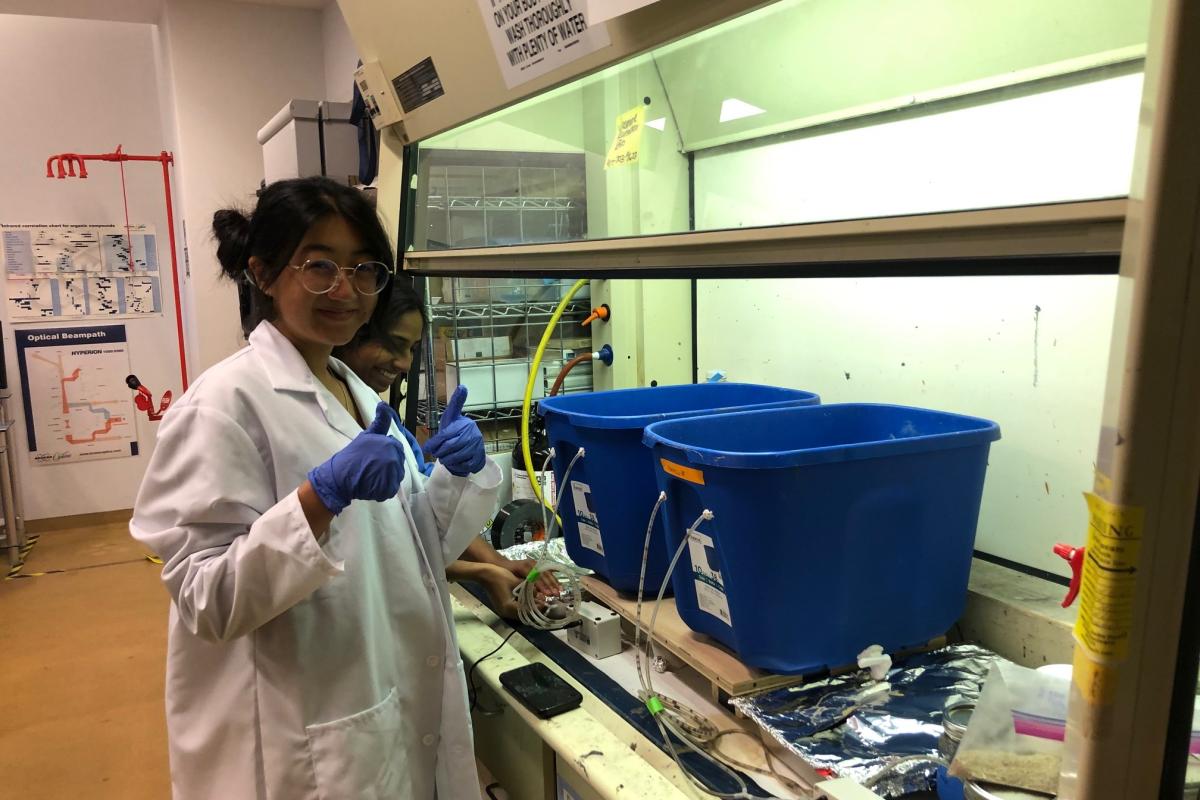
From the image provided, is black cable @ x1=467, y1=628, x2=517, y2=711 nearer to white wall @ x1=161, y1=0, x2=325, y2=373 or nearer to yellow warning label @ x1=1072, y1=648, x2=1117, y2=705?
yellow warning label @ x1=1072, y1=648, x2=1117, y2=705

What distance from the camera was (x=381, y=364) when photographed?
1.80m

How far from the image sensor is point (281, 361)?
1.14m

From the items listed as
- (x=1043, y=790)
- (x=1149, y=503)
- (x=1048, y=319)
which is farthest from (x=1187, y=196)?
(x=1048, y=319)

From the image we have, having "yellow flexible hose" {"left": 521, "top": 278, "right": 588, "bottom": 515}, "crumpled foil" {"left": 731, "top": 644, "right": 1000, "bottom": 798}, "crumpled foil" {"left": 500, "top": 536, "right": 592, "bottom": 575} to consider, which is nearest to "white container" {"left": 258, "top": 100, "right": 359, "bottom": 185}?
"yellow flexible hose" {"left": 521, "top": 278, "right": 588, "bottom": 515}

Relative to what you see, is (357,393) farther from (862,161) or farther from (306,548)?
(862,161)

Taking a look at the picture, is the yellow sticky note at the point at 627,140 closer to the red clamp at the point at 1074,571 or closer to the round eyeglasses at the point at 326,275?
the round eyeglasses at the point at 326,275

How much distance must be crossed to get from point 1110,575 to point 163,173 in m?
5.34

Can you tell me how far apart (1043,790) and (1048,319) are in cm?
79

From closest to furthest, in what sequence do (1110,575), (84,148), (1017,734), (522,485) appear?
1. (1110,575)
2. (1017,734)
3. (522,485)
4. (84,148)

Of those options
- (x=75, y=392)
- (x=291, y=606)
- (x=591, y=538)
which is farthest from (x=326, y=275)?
(x=75, y=392)

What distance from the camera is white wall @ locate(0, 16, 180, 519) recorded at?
14.4 ft

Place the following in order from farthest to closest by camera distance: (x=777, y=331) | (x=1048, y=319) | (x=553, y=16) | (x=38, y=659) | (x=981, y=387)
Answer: (x=38, y=659), (x=777, y=331), (x=981, y=387), (x=1048, y=319), (x=553, y=16)

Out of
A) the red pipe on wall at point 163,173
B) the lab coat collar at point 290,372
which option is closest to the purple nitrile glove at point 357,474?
the lab coat collar at point 290,372

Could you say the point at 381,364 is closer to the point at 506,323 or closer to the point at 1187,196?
the point at 506,323
